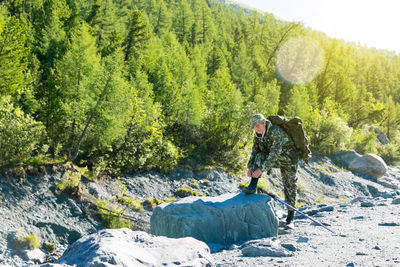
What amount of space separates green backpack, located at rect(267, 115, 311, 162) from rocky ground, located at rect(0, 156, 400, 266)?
2038mm

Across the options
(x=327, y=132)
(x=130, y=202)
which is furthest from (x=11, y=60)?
(x=327, y=132)

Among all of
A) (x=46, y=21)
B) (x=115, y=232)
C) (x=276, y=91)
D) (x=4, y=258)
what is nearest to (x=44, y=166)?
(x=4, y=258)

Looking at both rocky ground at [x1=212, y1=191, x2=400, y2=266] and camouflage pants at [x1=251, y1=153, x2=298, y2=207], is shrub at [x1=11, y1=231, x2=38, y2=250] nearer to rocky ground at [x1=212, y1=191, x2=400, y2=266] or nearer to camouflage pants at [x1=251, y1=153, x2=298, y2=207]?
rocky ground at [x1=212, y1=191, x2=400, y2=266]

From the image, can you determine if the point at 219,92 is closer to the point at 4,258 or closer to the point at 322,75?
the point at 4,258

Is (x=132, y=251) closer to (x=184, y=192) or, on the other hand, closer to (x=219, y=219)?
(x=219, y=219)

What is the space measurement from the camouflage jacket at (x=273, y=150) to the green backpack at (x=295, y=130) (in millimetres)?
141

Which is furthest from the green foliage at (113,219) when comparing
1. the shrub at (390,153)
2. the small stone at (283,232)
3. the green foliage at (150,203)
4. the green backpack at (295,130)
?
the shrub at (390,153)

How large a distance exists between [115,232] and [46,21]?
3168cm

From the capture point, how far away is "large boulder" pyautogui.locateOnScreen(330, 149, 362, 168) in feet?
110

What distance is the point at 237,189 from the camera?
2136 centimetres

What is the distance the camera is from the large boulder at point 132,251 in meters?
4.14

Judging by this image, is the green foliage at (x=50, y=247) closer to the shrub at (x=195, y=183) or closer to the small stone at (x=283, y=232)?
the small stone at (x=283, y=232)

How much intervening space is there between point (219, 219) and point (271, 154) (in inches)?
77.4

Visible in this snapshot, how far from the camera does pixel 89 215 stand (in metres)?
14.9
